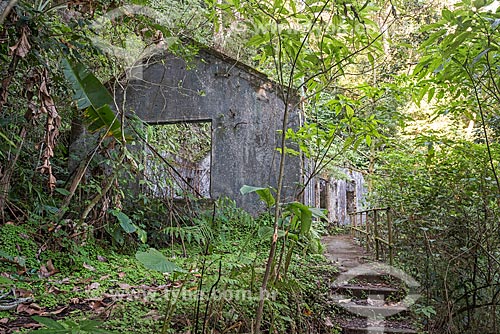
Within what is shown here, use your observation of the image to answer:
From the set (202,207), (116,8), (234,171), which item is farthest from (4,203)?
(234,171)

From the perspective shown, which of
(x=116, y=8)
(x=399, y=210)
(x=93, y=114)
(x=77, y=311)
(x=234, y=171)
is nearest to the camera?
(x=77, y=311)

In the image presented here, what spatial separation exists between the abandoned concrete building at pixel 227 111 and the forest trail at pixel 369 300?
7.41ft

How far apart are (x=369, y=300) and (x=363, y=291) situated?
0.12 metres

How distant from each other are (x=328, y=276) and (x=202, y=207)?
277cm

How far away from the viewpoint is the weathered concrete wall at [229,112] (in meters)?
6.98

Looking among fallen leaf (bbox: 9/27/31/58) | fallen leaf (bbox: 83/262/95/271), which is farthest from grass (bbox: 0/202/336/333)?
fallen leaf (bbox: 9/27/31/58)

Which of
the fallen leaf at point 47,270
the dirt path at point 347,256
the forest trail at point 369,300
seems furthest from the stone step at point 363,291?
the fallen leaf at point 47,270

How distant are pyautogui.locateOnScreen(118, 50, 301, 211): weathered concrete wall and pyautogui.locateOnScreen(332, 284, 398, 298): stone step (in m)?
2.60

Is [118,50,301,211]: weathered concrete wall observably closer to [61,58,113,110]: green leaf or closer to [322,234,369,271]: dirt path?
[322,234,369,271]: dirt path

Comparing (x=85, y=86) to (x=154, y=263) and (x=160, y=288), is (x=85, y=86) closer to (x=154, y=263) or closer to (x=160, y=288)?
(x=154, y=263)

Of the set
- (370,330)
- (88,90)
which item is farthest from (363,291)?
(88,90)

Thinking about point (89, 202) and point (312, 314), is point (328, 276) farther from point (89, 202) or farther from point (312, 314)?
point (89, 202)

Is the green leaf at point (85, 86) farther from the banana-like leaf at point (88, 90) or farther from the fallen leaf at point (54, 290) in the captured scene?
the fallen leaf at point (54, 290)

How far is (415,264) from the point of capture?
4570 millimetres
